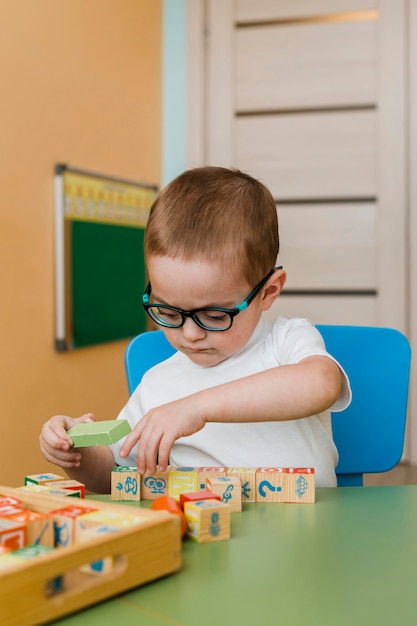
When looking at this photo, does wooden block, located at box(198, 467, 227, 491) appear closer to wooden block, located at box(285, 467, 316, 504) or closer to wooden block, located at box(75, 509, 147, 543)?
wooden block, located at box(285, 467, 316, 504)

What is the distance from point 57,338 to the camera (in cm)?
266

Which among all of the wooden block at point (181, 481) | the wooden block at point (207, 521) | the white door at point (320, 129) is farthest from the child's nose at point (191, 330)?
the white door at point (320, 129)

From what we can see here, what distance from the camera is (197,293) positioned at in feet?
3.25

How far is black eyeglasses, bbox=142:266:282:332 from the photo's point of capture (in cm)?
99

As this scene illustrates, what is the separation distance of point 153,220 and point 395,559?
0.58 m

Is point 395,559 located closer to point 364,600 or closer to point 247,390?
point 364,600

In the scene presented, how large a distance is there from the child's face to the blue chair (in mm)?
244

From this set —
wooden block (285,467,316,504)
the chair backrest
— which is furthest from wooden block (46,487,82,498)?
the chair backrest

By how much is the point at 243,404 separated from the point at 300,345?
18 centimetres

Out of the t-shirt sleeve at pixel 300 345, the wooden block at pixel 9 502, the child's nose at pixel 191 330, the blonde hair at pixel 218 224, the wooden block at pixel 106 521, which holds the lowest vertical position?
the wooden block at pixel 9 502

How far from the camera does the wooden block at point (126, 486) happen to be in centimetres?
85

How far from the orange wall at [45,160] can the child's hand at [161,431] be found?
1611mm

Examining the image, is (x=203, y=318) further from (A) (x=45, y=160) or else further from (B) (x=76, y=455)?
(A) (x=45, y=160)

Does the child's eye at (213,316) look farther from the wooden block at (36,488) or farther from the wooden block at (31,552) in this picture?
the wooden block at (31,552)
